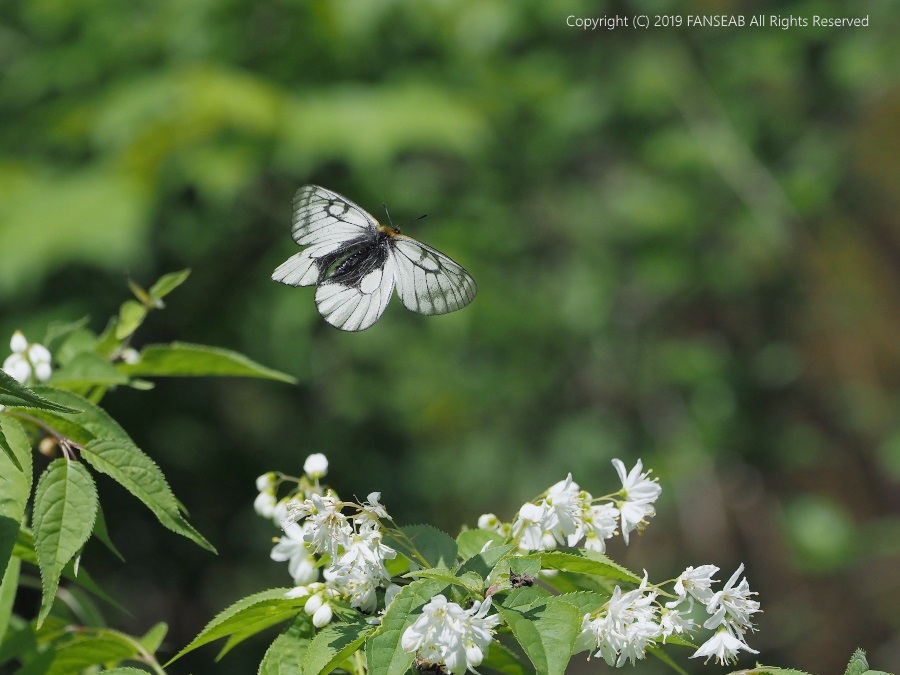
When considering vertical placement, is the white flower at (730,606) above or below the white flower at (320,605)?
above

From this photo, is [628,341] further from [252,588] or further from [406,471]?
[252,588]

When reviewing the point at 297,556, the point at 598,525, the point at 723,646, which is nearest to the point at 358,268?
the point at 297,556

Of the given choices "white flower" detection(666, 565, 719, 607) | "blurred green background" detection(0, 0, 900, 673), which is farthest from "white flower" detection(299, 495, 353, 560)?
"blurred green background" detection(0, 0, 900, 673)

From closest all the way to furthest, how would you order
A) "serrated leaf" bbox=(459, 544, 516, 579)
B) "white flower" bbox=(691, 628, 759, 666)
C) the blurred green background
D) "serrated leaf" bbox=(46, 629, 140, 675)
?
1. "serrated leaf" bbox=(459, 544, 516, 579)
2. "white flower" bbox=(691, 628, 759, 666)
3. "serrated leaf" bbox=(46, 629, 140, 675)
4. the blurred green background

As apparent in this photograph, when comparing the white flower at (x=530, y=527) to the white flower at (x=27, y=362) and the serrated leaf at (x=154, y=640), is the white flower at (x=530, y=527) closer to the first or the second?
the serrated leaf at (x=154, y=640)

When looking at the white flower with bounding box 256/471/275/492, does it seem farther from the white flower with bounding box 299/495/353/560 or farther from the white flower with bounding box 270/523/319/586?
the white flower with bounding box 299/495/353/560

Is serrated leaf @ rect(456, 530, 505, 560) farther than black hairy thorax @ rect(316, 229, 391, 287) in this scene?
No

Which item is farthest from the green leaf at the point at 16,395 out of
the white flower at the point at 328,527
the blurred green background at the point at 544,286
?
the blurred green background at the point at 544,286

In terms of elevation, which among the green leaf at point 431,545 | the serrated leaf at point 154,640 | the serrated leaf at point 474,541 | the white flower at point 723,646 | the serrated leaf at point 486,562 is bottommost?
the serrated leaf at point 154,640
